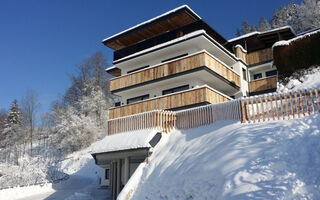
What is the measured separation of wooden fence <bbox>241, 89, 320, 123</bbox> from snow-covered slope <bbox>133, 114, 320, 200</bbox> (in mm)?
723

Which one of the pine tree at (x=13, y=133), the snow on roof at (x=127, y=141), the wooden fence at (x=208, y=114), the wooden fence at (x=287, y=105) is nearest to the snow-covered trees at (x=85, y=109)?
the pine tree at (x=13, y=133)

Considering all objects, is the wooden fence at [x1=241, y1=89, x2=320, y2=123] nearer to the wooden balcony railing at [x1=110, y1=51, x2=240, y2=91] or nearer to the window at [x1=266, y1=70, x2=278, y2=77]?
the wooden balcony railing at [x1=110, y1=51, x2=240, y2=91]

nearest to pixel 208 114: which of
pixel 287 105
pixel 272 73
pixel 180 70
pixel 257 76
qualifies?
pixel 287 105

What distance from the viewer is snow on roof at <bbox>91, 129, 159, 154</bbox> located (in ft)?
52.4

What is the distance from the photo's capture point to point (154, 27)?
2666cm

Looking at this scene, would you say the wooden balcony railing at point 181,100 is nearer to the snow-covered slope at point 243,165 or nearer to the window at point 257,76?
the snow-covered slope at point 243,165

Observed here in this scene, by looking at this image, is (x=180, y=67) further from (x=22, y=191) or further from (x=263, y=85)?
(x=22, y=191)

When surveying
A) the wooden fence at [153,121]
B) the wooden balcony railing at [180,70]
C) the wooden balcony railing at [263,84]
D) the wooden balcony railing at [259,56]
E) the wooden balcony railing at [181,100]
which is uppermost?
the wooden balcony railing at [259,56]

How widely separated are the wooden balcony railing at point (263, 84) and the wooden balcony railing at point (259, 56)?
245 centimetres

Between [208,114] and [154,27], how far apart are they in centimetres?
1377

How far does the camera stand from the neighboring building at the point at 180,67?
2069cm

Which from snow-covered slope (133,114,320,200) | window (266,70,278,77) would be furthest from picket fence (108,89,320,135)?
window (266,70,278,77)

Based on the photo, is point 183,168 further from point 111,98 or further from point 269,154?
point 111,98

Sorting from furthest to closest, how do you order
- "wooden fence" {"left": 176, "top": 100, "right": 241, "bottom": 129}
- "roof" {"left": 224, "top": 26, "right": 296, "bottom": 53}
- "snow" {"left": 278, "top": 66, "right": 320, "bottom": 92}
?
1. "roof" {"left": 224, "top": 26, "right": 296, "bottom": 53}
2. "snow" {"left": 278, "top": 66, "right": 320, "bottom": 92}
3. "wooden fence" {"left": 176, "top": 100, "right": 241, "bottom": 129}
